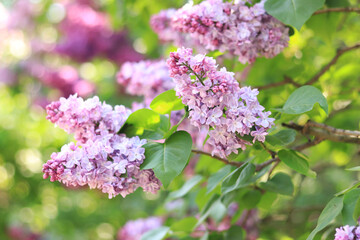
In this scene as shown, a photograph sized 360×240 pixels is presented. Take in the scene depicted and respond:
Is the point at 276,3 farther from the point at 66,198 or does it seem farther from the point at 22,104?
the point at 22,104

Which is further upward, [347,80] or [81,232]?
[347,80]

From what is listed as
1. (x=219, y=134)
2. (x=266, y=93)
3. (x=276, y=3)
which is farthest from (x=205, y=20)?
(x=266, y=93)

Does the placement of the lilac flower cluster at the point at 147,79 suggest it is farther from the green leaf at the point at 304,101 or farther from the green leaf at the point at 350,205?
the green leaf at the point at 350,205

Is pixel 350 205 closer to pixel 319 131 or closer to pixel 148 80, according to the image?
pixel 319 131

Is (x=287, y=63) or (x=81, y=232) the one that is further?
(x=81, y=232)

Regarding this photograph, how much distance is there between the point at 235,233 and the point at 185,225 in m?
0.15

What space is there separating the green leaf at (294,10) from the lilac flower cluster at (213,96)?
23 cm

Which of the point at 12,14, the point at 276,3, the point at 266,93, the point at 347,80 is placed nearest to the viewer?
the point at 276,3

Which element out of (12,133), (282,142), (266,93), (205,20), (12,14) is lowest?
(12,133)

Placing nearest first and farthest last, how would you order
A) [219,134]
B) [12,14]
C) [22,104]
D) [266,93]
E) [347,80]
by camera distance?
[219,134] < [266,93] < [347,80] < [22,104] < [12,14]

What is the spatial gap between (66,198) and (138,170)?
2.47 m

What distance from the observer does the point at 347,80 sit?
1.83 metres

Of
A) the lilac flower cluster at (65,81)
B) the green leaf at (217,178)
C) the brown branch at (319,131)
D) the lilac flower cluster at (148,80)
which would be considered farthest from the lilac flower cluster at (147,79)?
the lilac flower cluster at (65,81)

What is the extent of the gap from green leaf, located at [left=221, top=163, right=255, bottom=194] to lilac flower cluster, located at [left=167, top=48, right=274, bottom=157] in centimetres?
15
